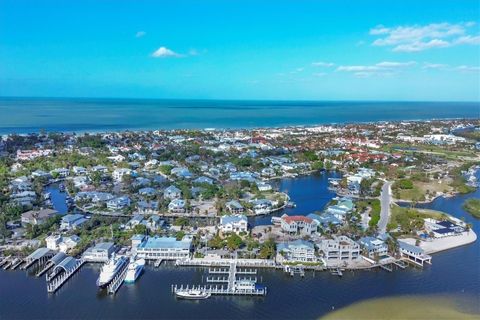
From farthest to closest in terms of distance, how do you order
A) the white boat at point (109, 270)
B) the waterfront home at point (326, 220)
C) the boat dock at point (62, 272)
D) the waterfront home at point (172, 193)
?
the waterfront home at point (172, 193) < the waterfront home at point (326, 220) < the white boat at point (109, 270) < the boat dock at point (62, 272)

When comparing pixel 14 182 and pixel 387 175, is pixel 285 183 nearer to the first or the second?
pixel 387 175

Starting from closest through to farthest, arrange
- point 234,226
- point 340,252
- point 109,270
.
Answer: point 109,270 → point 340,252 → point 234,226

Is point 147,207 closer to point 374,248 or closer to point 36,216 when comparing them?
point 36,216

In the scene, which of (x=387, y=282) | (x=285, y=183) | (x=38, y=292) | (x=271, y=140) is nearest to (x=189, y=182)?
(x=285, y=183)

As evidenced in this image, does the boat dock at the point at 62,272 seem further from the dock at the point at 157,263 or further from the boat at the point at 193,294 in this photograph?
the boat at the point at 193,294

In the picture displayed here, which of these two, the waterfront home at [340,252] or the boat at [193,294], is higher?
the waterfront home at [340,252]

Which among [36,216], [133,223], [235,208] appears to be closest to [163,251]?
[133,223]

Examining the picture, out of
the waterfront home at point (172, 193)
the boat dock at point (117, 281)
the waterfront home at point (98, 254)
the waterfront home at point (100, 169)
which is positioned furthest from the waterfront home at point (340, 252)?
the waterfront home at point (100, 169)
